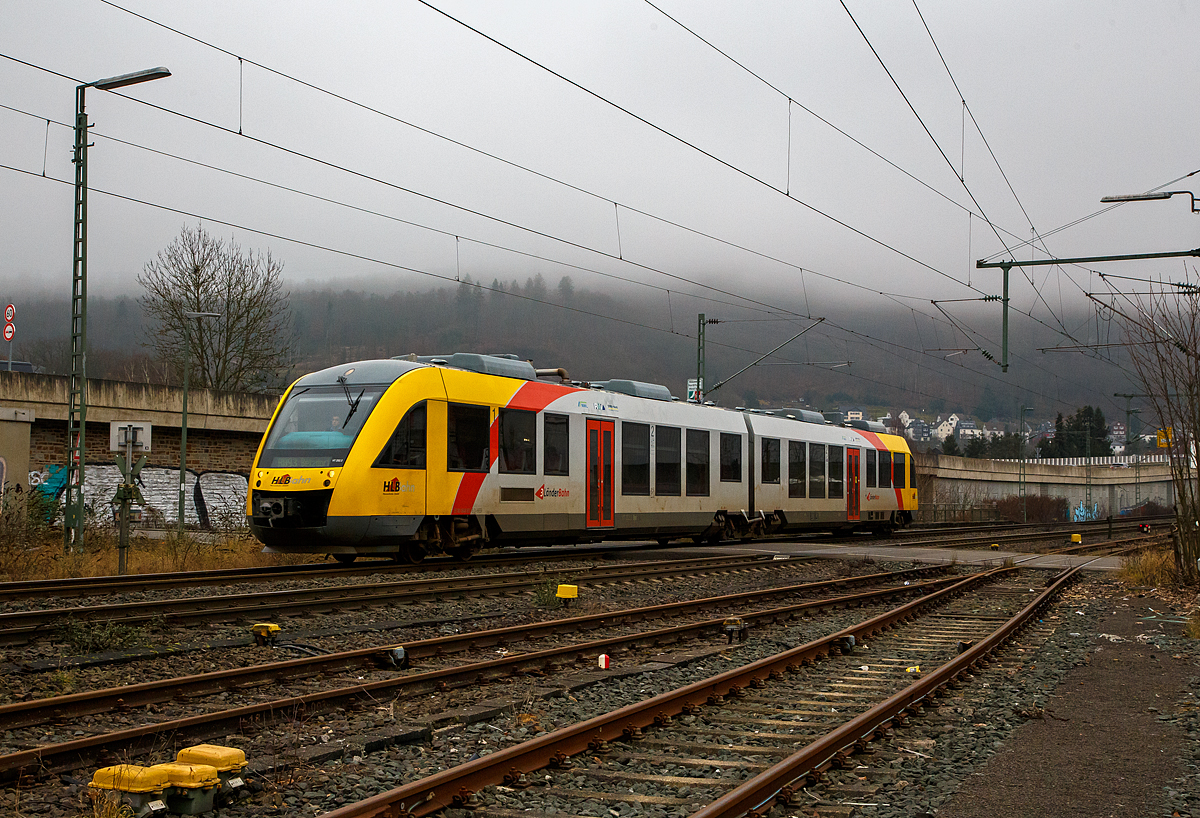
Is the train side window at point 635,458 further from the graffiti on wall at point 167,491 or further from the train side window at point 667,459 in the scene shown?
the graffiti on wall at point 167,491

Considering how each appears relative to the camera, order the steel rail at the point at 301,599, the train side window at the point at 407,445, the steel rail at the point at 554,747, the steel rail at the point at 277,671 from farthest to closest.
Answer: the train side window at the point at 407,445 → the steel rail at the point at 301,599 → the steel rail at the point at 277,671 → the steel rail at the point at 554,747

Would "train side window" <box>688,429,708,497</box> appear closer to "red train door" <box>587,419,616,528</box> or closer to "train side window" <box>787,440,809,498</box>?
"red train door" <box>587,419,616,528</box>

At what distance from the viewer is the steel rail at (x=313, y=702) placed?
5379mm

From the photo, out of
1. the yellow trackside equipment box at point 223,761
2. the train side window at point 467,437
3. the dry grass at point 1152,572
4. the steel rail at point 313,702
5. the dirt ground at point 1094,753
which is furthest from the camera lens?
the dry grass at point 1152,572

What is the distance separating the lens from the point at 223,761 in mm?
5059

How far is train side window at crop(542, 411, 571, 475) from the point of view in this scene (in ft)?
60.2

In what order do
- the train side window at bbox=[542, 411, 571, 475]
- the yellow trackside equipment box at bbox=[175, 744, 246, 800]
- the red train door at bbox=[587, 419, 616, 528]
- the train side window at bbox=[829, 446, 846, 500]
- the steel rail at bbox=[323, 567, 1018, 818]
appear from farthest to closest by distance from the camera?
the train side window at bbox=[829, 446, 846, 500] < the red train door at bbox=[587, 419, 616, 528] < the train side window at bbox=[542, 411, 571, 475] < the yellow trackside equipment box at bbox=[175, 744, 246, 800] < the steel rail at bbox=[323, 567, 1018, 818]

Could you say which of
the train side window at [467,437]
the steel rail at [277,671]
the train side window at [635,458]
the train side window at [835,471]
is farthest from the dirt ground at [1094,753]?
the train side window at [835,471]

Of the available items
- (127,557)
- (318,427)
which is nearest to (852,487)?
(318,427)

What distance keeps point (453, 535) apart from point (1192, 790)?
12.3m

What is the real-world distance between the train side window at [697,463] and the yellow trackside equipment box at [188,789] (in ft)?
59.7

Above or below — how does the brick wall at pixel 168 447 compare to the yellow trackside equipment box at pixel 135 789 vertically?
above

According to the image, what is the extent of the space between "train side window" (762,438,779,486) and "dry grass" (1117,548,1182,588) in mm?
8764

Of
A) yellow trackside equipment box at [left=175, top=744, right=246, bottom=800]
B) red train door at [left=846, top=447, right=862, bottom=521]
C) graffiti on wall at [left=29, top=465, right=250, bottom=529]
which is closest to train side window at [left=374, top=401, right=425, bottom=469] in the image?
yellow trackside equipment box at [left=175, top=744, right=246, bottom=800]
